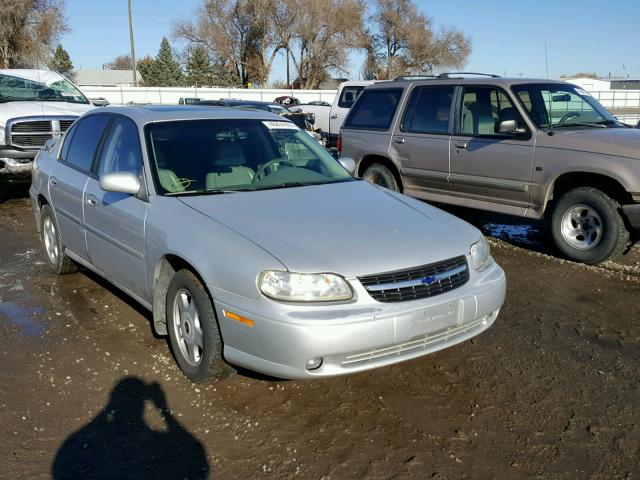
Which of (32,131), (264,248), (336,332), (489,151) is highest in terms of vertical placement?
(32,131)

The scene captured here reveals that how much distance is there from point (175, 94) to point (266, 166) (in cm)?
4006

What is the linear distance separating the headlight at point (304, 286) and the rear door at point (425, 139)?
466 centimetres

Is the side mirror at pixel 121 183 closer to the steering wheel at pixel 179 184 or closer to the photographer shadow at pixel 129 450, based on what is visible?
the steering wheel at pixel 179 184

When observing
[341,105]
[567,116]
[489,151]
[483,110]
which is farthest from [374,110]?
[341,105]

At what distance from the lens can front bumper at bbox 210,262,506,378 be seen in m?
3.14

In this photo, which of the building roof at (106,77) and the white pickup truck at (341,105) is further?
the building roof at (106,77)

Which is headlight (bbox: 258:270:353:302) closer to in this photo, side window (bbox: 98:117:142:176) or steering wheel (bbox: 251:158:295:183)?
steering wheel (bbox: 251:158:295:183)

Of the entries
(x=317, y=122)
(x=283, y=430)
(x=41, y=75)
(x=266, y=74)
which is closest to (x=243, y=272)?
(x=283, y=430)

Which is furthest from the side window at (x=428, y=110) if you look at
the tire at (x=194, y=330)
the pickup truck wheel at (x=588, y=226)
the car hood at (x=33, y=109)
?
the car hood at (x=33, y=109)

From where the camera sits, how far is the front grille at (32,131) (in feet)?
32.1

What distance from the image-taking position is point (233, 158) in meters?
4.61

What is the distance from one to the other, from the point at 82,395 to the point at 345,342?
1666 millimetres

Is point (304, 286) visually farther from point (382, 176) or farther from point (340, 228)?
point (382, 176)

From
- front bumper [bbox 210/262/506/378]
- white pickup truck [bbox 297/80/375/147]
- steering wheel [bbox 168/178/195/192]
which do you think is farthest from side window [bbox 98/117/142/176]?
white pickup truck [bbox 297/80/375/147]
